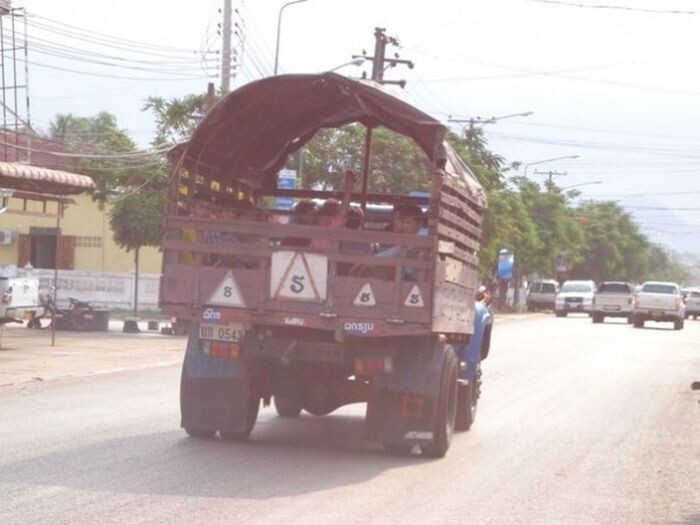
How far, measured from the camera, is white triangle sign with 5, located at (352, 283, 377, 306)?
1154 cm

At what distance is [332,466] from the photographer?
454 inches

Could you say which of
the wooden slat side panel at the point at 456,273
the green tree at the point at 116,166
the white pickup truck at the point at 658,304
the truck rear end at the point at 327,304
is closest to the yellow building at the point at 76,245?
the green tree at the point at 116,166

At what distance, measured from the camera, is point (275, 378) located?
1287 centimetres

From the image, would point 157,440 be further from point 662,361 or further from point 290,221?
point 662,361

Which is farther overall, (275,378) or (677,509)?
(275,378)

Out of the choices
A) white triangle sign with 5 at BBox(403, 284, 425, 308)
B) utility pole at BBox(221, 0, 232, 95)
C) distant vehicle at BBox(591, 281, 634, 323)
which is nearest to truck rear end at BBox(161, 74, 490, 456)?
white triangle sign with 5 at BBox(403, 284, 425, 308)

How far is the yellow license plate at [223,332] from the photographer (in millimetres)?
11977

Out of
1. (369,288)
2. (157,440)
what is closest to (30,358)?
(157,440)

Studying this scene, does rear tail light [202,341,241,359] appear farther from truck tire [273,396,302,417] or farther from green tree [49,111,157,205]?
green tree [49,111,157,205]

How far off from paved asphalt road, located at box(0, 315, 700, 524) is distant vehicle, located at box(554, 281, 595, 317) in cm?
4919

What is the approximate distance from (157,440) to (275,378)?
1260mm

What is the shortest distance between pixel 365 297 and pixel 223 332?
139 cm

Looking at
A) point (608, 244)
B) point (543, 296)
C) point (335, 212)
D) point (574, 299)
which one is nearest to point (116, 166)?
point (335, 212)

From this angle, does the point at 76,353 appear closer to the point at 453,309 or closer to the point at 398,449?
the point at 398,449
